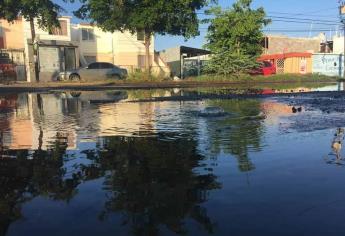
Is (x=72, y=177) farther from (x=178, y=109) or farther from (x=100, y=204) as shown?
(x=178, y=109)

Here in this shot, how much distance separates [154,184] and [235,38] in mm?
38612

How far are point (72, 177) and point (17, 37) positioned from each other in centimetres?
4582

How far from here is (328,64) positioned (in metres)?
54.4

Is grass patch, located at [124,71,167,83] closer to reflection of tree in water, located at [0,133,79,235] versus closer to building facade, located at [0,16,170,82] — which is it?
building facade, located at [0,16,170,82]

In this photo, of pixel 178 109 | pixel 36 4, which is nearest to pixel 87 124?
pixel 178 109

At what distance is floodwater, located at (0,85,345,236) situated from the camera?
4.58 metres

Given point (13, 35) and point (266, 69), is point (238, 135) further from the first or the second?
point (13, 35)

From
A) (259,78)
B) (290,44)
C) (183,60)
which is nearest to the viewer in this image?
(259,78)

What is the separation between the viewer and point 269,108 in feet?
51.0

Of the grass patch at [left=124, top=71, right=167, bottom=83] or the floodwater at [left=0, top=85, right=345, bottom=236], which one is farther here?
the grass patch at [left=124, top=71, right=167, bottom=83]

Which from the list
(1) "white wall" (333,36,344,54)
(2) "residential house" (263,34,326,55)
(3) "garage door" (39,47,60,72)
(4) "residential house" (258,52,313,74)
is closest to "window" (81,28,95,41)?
(3) "garage door" (39,47,60,72)

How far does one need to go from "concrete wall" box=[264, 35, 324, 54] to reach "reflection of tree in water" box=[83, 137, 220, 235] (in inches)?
2398

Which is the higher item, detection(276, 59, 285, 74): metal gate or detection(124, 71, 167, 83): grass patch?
detection(276, 59, 285, 74): metal gate

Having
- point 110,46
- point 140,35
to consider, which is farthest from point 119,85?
point 110,46
